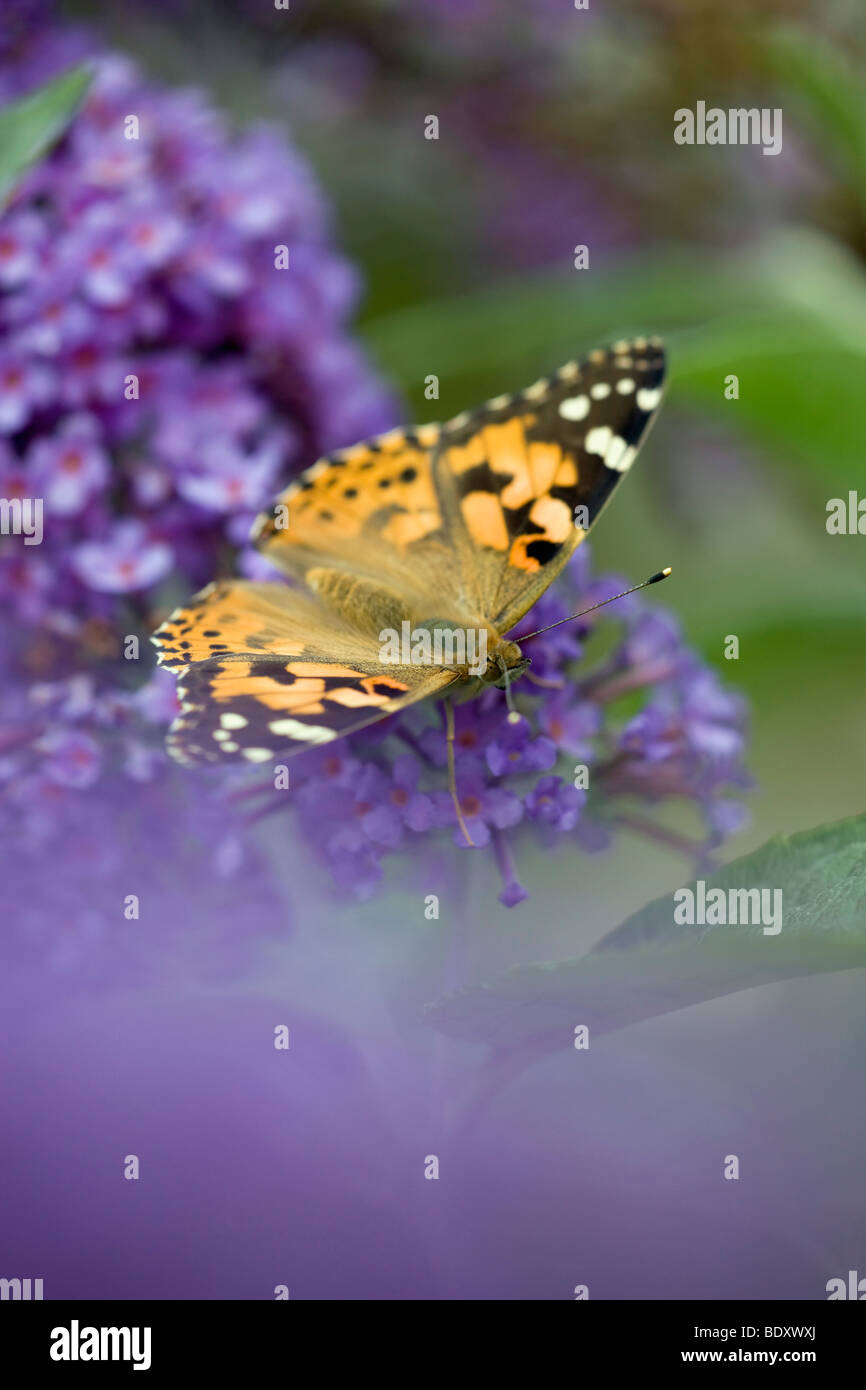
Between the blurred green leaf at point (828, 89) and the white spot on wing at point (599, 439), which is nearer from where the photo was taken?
the white spot on wing at point (599, 439)

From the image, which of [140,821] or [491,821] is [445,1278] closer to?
[491,821]

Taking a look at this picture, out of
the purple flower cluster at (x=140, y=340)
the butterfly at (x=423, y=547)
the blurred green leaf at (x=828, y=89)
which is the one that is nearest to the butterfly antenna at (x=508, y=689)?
the butterfly at (x=423, y=547)

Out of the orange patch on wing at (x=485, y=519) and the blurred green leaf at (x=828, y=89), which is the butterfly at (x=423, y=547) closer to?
the orange patch on wing at (x=485, y=519)

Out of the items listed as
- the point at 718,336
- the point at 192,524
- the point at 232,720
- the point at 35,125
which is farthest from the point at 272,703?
the point at 718,336

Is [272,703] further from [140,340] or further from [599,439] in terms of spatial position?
[140,340]

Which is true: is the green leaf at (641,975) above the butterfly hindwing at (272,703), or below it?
below

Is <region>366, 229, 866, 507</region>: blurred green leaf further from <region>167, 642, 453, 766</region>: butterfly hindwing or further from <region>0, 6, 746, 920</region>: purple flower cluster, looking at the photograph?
<region>167, 642, 453, 766</region>: butterfly hindwing

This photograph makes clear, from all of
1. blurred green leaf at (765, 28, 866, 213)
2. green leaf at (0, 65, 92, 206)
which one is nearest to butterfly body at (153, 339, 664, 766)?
green leaf at (0, 65, 92, 206)
